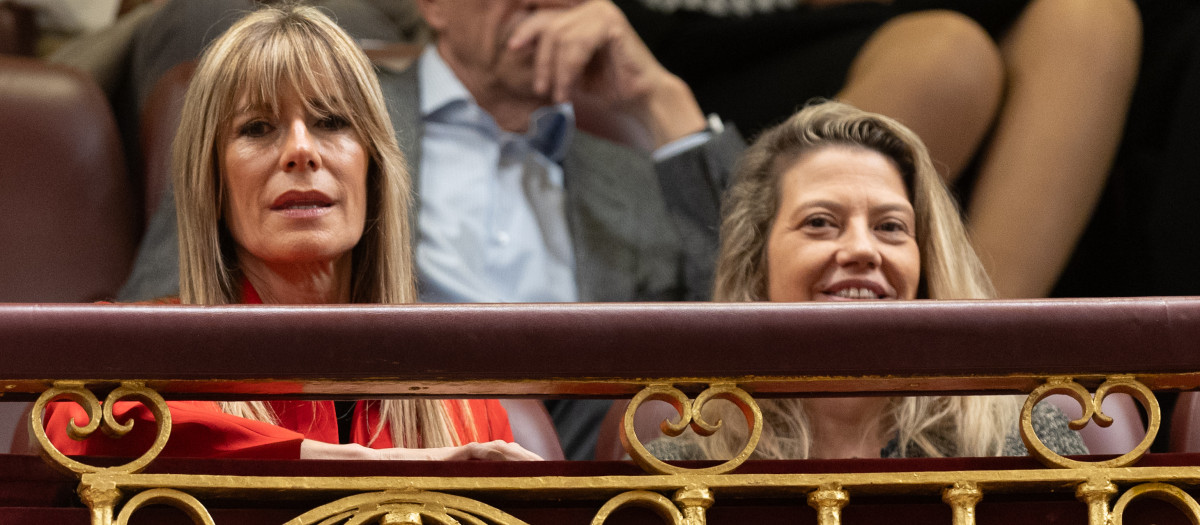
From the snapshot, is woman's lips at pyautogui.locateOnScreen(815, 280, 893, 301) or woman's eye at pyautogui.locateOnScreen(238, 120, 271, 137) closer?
woman's eye at pyautogui.locateOnScreen(238, 120, 271, 137)

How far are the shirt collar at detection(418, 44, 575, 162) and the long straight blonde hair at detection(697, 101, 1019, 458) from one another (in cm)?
19

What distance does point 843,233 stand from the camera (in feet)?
2.80

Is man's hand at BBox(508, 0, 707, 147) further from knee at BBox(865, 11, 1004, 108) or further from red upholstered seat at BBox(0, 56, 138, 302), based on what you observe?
red upholstered seat at BBox(0, 56, 138, 302)

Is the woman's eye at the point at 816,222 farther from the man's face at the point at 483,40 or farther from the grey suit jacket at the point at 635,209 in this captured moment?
the man's face at the point at 483,40

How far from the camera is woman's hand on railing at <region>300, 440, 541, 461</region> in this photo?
515 mm

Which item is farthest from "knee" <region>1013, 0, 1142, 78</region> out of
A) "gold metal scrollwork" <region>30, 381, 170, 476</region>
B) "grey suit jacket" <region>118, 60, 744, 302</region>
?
"gold metal scrollwork" <region>30, 381, 170, 476</region>

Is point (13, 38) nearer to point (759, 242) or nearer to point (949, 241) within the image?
point (759, 242)

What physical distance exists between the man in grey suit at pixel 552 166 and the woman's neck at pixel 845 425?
22cm

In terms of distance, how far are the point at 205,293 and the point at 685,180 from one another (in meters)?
0.51

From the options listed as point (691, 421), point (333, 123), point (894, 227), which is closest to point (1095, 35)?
point (894, 227)

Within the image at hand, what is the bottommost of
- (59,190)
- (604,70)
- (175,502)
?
(175,502)

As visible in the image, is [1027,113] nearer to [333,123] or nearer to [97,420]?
[333,123]

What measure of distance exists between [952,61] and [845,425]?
468 millimetres

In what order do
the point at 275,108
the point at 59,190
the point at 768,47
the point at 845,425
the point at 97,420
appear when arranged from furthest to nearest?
1. the point at 768,47
2. the point at 59,190
3. the point at 845,425
4. the point at 275,108
5. the point at 97,420
